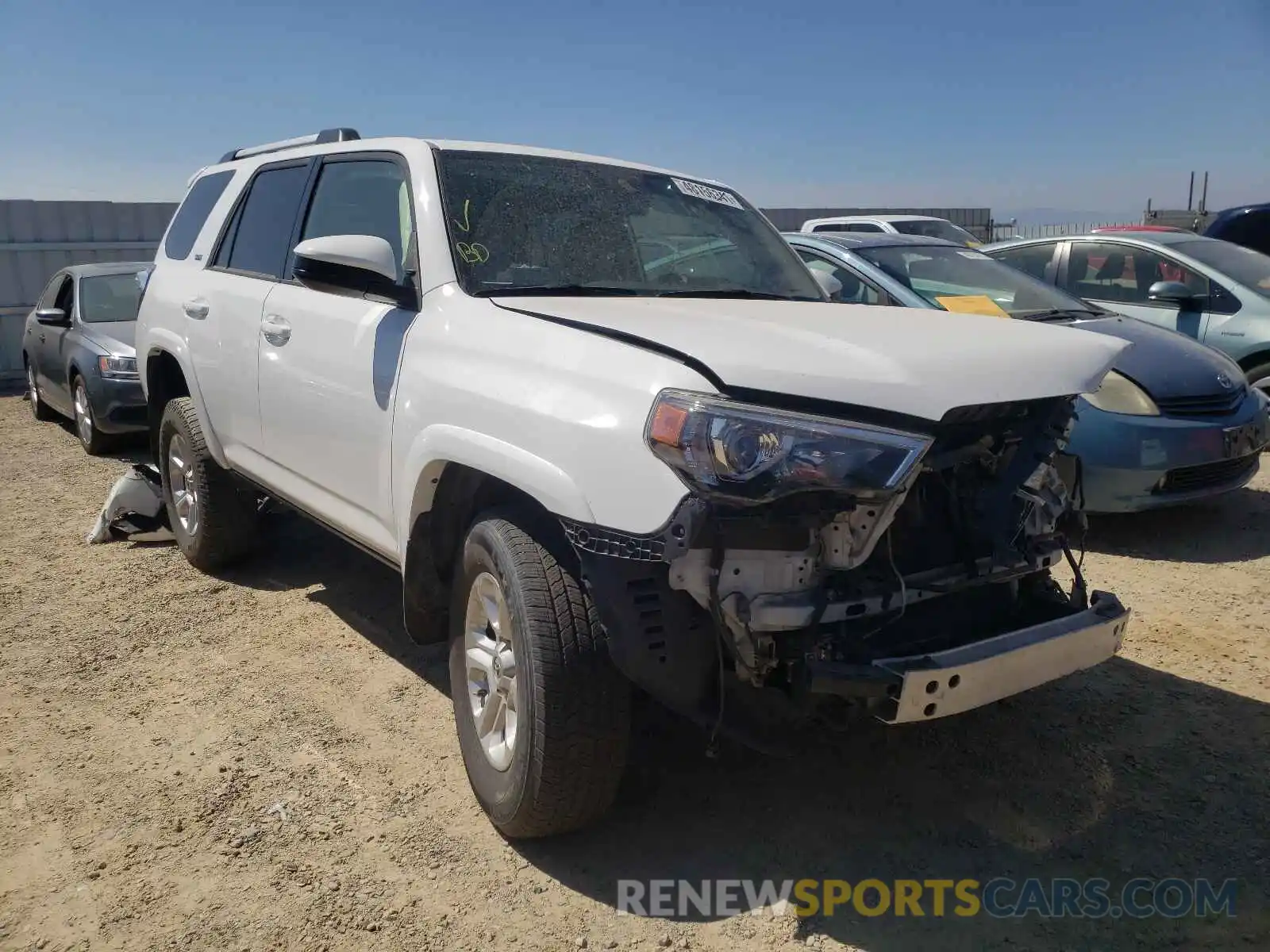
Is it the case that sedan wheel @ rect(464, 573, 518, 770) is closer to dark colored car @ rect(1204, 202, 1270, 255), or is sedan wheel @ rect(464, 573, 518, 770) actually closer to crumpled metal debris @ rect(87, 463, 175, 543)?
crumpled metal debris @ rect(87, 463, 175, 543)

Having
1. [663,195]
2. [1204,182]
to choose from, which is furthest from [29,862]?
[1204,182]

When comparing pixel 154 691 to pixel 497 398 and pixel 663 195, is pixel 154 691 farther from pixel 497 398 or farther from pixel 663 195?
pixel 663 195

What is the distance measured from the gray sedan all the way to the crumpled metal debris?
6.24 metres

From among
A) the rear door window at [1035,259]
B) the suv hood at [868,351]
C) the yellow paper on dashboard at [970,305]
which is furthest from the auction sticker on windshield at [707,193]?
the rear door window at [1035,259]

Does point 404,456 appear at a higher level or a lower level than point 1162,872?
higher

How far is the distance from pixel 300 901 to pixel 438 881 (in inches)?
14.0

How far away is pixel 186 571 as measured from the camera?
17.3ft

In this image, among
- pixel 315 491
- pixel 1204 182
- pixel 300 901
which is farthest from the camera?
pixel 1204 182

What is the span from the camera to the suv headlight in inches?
206

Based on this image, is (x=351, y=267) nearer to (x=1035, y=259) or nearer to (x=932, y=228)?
(x=1035, y=259)

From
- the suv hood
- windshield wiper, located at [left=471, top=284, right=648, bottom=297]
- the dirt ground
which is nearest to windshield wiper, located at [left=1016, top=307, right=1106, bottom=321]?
the dirt ground

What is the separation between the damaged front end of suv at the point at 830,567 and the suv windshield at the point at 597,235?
1.16 meters

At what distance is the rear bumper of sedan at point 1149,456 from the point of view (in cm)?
514

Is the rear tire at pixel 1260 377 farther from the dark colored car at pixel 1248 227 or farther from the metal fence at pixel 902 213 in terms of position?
the metal fence at pixel 902 213
